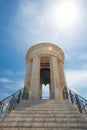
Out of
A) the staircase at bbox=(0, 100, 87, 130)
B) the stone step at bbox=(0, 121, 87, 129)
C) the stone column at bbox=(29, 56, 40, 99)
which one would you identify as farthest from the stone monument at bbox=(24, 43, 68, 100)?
the stone step at bbox=(0, 121, 87, 129)

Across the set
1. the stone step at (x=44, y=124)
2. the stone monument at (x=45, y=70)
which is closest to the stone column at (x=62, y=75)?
the stone monument at (x=45, y=70)

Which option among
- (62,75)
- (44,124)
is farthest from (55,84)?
(44,124)

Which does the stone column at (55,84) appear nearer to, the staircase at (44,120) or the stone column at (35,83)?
the stone column at (35,83)

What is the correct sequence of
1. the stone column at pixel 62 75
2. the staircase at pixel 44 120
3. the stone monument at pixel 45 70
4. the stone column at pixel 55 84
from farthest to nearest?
1. the stone column at pixel 62 75
2. the stone monument at pixel 45 70
3. the stone column at pixel 55 84
4. the staircase at pixel 44 120

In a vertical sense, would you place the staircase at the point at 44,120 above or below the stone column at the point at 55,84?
below

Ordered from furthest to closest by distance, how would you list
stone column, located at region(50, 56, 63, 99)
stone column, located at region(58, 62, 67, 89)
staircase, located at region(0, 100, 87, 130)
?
1. stone column, located at region(58, 62, 67, 89)
2. stone column, located at region(50, 56, 63, 99)
3. staircase, located at region(0, 100, 87, 130)

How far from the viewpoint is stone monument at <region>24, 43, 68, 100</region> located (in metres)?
10.5

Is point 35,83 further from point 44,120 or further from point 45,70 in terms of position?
point 44,120

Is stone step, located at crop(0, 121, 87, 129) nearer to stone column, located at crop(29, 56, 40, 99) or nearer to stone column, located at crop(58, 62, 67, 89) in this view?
stone column, located at crop(29, 56, 40, 99)

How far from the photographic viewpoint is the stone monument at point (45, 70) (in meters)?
10.5

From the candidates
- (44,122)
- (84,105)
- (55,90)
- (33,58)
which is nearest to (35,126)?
(44,122)

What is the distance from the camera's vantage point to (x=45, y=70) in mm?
13602

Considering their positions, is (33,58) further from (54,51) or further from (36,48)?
(54,51)

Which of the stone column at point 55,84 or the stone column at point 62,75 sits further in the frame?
the stone column at point 62,75
